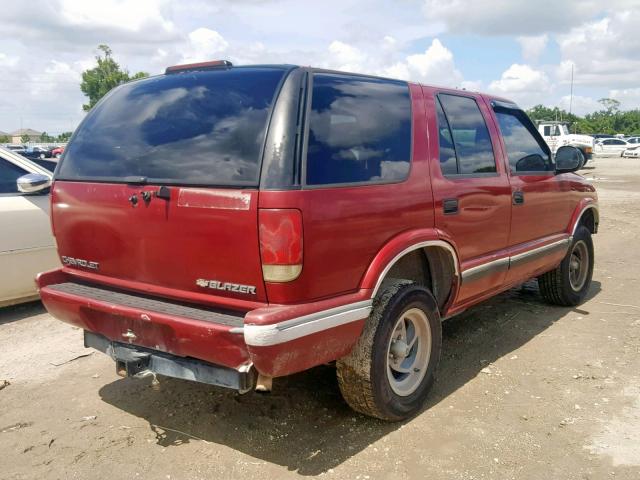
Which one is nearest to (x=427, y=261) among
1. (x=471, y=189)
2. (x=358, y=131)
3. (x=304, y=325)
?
(x=471, y=189)

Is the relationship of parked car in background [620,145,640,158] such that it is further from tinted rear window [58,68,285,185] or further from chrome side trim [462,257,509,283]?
tinted rear window [58,68,285,185]

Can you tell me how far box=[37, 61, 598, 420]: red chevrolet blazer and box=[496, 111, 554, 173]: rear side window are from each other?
733mm

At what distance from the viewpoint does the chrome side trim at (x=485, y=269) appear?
396 cm

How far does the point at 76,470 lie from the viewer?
3.00m

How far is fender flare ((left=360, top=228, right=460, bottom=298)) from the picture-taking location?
10.0 ft

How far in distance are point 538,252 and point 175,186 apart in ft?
10.6

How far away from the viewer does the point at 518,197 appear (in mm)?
4508

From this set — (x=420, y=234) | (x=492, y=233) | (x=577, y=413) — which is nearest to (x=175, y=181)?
(x=420, y=234)

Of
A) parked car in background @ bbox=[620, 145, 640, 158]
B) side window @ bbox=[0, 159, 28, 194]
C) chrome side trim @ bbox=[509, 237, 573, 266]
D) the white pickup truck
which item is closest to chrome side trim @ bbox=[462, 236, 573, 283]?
chrome side trim @ bbox=[509, 237, 573, 266]

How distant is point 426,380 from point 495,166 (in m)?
1.68

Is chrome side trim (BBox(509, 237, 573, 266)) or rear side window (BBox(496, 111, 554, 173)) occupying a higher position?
rear side window (BBox(496, 111, 554, 173))

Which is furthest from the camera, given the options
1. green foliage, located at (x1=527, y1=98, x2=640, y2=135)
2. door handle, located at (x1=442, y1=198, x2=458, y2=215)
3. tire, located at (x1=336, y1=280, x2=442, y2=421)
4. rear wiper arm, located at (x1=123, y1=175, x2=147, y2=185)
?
green foliage, located at (x1=527, y1=98, x2=640, y2=135)

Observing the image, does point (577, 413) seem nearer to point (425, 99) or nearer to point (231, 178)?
point (425, 99)

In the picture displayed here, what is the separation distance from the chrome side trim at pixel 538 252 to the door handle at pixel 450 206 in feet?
3.27
